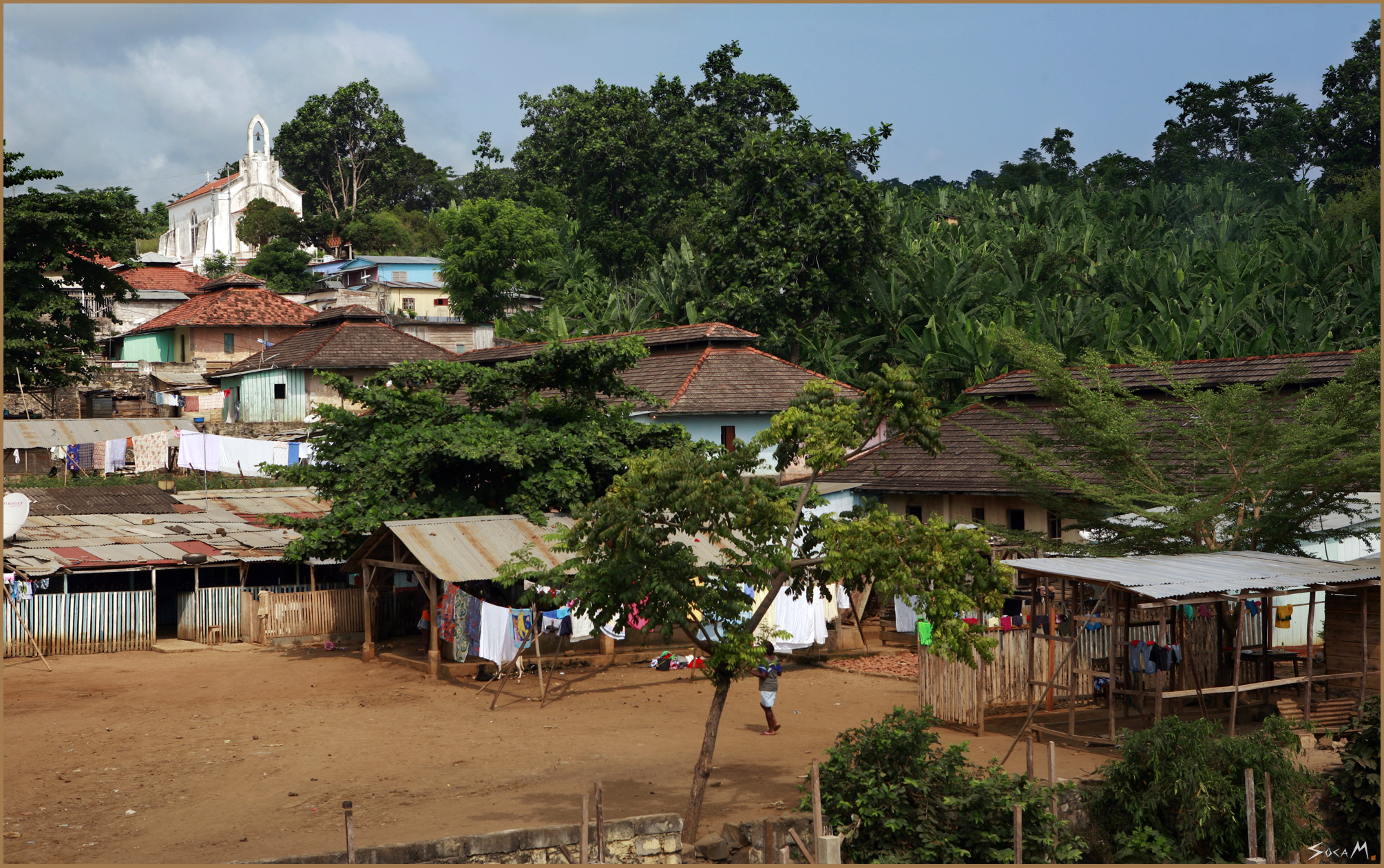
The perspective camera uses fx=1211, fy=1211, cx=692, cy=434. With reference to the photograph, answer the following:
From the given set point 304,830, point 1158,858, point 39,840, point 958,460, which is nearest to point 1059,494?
point 958,460

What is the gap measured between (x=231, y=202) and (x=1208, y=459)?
67.3 metres

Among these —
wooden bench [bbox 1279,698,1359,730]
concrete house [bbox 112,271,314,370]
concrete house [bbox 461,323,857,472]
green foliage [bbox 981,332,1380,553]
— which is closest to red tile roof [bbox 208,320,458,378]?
concrete house [bbox 112,271,314,370]

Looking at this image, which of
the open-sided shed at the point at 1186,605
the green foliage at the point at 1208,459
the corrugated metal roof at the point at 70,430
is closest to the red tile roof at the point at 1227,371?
the green foliage at the point at 1208,459

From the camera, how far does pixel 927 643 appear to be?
607 inches

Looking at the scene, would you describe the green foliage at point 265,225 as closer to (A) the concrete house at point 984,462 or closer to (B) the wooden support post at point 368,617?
(A) the concrete house at point 984,462

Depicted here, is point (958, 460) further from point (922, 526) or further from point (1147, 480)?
point (922, 526)

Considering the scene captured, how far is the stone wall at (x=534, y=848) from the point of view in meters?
9.92

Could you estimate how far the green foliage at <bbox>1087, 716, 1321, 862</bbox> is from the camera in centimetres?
1143

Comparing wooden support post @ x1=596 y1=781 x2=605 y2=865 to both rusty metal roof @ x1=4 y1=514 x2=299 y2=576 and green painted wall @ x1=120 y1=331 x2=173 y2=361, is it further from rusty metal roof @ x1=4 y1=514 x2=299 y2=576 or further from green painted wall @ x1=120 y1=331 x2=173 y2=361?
green painted wall @ x1=120 y1=331 x2=173 y2=361

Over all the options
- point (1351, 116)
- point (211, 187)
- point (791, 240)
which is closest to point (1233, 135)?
point (1351, 116)

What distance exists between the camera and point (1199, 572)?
14.5m

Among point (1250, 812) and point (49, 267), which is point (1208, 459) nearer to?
point (1250, 812)

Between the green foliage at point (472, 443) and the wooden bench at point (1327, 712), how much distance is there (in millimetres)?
11044

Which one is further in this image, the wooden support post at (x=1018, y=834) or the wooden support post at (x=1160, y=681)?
the wooden support post at (x=1160, y=681)
